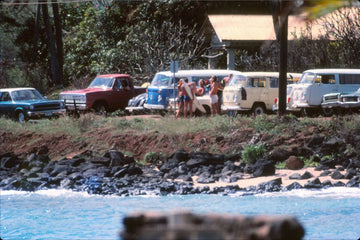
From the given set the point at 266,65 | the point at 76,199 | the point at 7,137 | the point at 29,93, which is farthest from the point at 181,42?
the point at 76,199

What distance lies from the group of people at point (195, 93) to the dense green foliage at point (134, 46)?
1.59m

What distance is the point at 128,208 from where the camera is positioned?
44.7ft

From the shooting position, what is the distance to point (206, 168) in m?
16.1

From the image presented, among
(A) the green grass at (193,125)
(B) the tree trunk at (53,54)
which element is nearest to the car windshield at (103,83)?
(A) the green grass at (193,125)

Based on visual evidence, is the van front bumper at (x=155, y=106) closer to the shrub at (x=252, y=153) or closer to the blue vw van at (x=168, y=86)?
the blue vw van at (x=168, y=86)

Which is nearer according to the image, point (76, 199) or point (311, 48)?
point (76, 199)

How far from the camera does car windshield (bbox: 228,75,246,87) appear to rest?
18.9 meters

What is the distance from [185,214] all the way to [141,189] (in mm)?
13950

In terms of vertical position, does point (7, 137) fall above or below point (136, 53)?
below

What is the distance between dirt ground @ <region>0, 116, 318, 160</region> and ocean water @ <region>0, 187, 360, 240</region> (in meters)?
3.18

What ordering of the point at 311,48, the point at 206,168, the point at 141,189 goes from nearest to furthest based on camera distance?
1. the point at 141,189
2. the point at 206,168
3. the point at 311,48

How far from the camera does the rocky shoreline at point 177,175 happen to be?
1457 centimetres

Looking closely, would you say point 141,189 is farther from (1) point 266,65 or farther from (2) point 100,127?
(1) point 266,65

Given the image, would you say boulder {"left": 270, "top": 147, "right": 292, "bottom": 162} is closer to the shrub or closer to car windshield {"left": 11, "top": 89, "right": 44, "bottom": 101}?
the shrub
